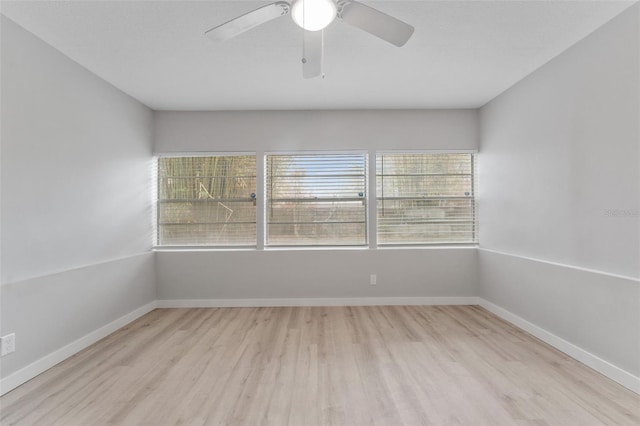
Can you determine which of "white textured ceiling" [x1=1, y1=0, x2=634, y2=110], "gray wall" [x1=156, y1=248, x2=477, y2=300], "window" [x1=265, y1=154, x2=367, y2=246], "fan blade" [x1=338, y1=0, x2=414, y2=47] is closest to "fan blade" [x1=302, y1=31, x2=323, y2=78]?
"fan blade" [x1=338, y1=0, x2=414, y2=47]

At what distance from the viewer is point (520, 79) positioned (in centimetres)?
311

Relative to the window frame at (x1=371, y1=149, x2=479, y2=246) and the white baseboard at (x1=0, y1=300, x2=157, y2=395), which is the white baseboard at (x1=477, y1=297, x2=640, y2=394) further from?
the white baseboard at (x1=0, y1=300, x2=157, y2=395)

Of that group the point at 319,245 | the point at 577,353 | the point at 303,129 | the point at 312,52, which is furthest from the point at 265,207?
the point at 577,353

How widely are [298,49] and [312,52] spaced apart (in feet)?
2.85

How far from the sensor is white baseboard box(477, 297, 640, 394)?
206cm

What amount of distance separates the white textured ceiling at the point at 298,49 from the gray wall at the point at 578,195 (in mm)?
238

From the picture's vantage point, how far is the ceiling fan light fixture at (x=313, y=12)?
4.93 feet

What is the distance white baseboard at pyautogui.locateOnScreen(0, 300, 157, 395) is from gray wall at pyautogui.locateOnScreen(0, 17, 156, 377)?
1.7 inches

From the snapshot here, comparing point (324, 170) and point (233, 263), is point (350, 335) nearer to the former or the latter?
point (233, 263)

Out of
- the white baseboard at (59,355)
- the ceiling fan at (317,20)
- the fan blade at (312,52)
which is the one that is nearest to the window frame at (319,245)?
the white baseboard at (59,355)

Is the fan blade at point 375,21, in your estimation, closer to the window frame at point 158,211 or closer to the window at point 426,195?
the window at point 426,195

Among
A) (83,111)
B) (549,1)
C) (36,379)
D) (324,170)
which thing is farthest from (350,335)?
(83,111)

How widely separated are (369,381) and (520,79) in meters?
3.17

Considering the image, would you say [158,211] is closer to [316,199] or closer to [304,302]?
[316,199]
